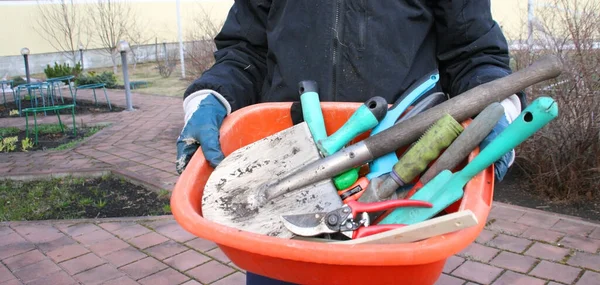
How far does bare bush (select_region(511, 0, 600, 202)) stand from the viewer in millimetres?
3686

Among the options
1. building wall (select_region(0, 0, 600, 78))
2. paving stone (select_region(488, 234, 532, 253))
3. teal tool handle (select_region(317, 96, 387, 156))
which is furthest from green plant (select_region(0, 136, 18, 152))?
building wall (select_region(0, 0, 600, 78))

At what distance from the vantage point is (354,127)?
1.18 metres

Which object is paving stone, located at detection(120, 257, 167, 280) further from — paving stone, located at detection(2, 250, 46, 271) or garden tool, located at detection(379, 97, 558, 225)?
garden tool, located at detection(379, 97, 558, 225)

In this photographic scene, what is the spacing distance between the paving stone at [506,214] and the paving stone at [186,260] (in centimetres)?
178

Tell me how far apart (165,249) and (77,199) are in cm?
140

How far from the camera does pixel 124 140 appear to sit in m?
6.12

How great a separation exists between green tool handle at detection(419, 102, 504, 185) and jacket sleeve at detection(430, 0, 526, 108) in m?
0.26

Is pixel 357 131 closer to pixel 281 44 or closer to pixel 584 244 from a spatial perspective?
pixel 281 44

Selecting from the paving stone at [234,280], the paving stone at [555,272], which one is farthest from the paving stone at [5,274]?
the paving stone at [555,272]

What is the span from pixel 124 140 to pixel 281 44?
5057mm

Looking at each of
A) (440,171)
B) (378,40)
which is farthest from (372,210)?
(378,40)

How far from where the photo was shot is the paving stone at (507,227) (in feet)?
10.6

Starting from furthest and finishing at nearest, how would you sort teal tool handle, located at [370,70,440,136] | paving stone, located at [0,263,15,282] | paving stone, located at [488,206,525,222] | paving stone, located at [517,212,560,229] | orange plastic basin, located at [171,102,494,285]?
paving stone, located at [488,206,525,222] < paving stone, located at [517,212,560,229] < paving stone, located at [0,263,15,282] < teal tool handle, located at [370,70,440,136] < orange plastic basin, located at [171,102,494,285]

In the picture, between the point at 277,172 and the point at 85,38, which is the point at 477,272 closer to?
the point at 277,172
